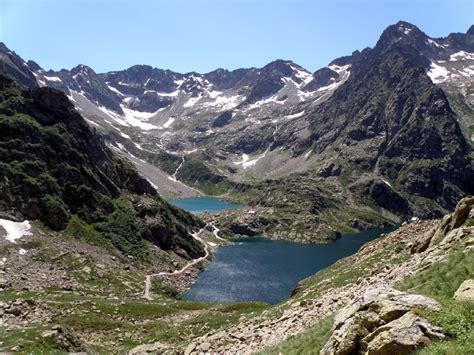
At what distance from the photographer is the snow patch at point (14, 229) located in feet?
343

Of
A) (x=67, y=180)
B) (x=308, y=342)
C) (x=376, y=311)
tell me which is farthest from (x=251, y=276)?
(x=376, y=311)

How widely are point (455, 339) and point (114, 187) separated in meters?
153

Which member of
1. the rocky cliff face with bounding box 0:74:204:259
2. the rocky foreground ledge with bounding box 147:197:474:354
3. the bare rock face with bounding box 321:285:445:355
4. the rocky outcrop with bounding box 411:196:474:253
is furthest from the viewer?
the rocky cliff face with bounding box 0:74:204:259

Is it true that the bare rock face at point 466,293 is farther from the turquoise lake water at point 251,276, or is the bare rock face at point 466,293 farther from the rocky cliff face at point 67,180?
the rocky cliff face at point 67,180

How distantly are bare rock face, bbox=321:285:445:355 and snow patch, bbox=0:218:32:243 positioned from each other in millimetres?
102532

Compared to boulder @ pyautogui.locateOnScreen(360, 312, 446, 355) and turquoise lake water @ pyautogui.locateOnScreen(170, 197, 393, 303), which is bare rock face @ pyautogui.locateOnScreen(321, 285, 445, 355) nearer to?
boulder @ pyautogui.locateOnScreen(360, 312, 446, 355)

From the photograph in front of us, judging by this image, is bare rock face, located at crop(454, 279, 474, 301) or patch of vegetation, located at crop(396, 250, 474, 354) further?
bare rock face, located at crop(454, 279, 474, 301)

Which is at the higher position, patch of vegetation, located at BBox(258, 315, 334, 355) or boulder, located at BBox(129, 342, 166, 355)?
patch of vegetation, located at BBox(258, 315, 334, 355)

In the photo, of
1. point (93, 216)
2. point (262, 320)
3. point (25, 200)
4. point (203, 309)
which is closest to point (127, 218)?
point (93, 216)

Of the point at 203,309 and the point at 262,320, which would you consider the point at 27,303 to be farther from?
the point at 262,320

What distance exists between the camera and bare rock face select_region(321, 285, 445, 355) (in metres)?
16.4

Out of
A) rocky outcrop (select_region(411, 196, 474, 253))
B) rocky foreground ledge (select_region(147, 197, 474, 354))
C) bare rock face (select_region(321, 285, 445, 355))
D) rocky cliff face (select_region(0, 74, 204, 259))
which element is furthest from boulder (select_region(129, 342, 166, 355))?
rocky cliff face (select_region(0, 74, 204, 259))

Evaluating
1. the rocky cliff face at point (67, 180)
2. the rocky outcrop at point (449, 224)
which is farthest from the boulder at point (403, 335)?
the rocky cliff face at point (67, 180)

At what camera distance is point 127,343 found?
54.5m
